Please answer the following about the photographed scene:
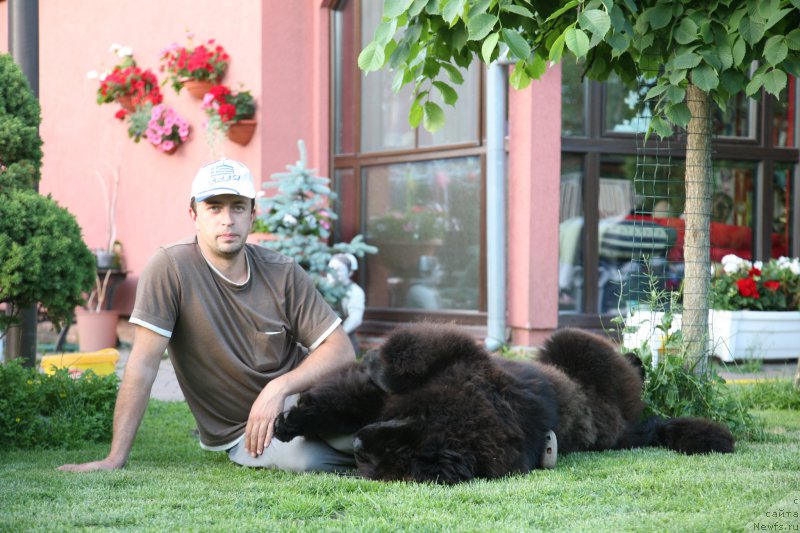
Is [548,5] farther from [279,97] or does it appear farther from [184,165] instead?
[184,165]

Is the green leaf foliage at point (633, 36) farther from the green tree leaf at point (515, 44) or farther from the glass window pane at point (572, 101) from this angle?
the glass window pane at point (572, 101)

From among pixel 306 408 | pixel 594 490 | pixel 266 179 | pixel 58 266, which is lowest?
pixel 594 490

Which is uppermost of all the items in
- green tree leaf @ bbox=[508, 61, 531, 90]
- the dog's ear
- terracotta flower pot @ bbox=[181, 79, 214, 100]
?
terracotta flower pot @ bbox=[181, 79, 214, 100]

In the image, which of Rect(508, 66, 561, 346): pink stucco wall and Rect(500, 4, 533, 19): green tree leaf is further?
Rect(508, 66, 561, 346): pink stucco wall

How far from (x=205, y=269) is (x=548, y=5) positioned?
183 centimetres

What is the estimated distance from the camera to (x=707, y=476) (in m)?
3.31

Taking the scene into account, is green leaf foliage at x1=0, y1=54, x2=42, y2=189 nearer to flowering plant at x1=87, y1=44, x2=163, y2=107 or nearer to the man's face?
the man's face

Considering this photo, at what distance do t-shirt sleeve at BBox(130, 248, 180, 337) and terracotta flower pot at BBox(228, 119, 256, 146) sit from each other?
17.2ft

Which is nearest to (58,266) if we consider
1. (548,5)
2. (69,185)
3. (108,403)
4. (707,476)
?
(108,403)

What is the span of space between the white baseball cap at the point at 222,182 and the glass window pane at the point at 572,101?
4562mm

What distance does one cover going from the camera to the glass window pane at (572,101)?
7.84 metres

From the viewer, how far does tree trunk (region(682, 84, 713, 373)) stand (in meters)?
4.58

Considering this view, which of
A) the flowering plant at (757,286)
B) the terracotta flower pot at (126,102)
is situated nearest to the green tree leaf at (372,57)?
the flowering plant at (757,286)

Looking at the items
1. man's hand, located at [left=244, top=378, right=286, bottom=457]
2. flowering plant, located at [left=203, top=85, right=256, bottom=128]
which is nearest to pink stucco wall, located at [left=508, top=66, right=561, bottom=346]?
flowering plant, located at [left=203, top=85, right=256, bottom=128]
